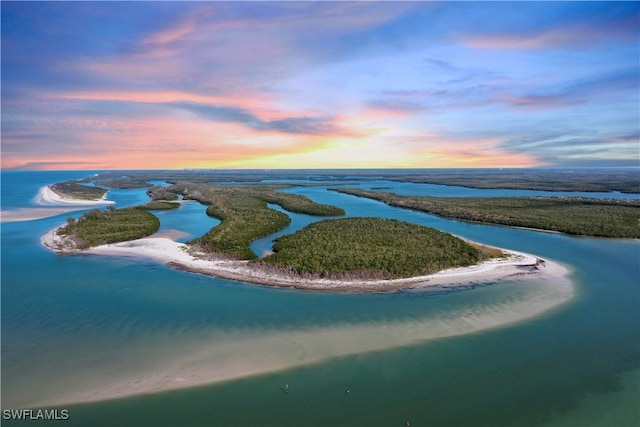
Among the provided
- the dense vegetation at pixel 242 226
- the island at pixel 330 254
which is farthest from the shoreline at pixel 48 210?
the dense vegetation at pixel 242 226

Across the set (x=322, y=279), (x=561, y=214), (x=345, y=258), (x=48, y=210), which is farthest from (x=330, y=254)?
(x=48, y=210)

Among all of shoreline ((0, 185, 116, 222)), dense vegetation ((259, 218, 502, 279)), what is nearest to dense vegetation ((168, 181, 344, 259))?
dense vegetation ((259, 218, 502, 279))

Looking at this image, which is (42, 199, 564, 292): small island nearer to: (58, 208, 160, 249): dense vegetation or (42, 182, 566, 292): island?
(42, 182, 566, 292): island

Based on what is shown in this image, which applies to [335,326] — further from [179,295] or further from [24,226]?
[24,226]

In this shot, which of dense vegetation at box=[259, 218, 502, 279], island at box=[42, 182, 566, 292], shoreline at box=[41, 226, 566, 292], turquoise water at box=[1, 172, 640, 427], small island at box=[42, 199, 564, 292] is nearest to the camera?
turquoise water at box=[1, 172, 640, 427]

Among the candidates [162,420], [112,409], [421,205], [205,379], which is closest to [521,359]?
[205,379]

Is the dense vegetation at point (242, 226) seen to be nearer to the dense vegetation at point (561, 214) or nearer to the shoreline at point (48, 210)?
the dense vegetation at point (561, 214)

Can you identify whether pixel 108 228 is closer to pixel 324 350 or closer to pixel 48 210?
pixel 48 210
